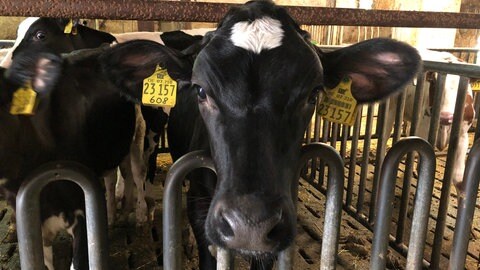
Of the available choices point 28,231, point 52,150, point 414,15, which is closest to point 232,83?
point 28,231

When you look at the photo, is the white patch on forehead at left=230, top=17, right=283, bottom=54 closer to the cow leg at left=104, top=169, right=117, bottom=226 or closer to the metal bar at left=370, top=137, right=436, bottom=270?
the metal bar at left=370, top=137, right=436, bottom=270

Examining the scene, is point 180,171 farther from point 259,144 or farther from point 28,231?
point 28,231

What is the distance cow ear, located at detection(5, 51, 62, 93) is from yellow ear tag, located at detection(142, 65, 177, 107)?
1.33 feet

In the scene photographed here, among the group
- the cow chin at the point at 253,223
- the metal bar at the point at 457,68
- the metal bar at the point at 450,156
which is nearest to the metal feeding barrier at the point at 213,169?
the cow chin at the point at 253,223

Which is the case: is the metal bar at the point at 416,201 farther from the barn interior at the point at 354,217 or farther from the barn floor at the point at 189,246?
the barn floor at the point at 189,246

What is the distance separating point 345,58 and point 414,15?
58 centimetres

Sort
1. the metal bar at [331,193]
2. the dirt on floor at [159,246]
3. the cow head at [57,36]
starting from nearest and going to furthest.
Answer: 1. the metal bar at [331,193]
2. the dirt on floor at [159,246]
3. the cow head at [57,36]

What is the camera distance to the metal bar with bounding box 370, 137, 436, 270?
1.58 m

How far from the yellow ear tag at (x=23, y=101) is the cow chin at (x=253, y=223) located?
983 mm

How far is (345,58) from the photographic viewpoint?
6.66 ft

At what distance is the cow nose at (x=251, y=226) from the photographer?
132 cm

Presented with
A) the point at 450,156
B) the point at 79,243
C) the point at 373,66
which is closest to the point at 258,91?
the point at 373,66

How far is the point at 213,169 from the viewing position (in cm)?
154

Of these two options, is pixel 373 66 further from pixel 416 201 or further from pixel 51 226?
pixel 51 226
